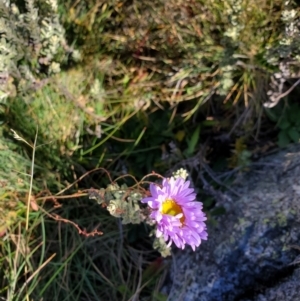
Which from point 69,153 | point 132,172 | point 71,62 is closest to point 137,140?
point 132,172

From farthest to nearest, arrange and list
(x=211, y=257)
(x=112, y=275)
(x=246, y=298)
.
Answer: (x=112, y=275), (x=211, y=257), (x=246, y=298)

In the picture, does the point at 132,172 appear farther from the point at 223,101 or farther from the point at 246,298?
the point at 246,298

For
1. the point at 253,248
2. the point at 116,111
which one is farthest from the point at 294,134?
the point at 116,111

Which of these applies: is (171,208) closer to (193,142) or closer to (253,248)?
(253,248)

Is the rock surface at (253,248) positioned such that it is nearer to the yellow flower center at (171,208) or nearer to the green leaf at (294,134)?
the green leaf at (294,134)

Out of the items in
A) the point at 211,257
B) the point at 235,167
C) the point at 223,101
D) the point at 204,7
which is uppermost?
the point at 204,7

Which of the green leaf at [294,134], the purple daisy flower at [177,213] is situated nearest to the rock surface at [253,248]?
the green leaf at [294,134]
